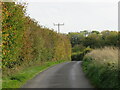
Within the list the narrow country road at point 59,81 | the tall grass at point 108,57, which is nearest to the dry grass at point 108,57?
the tall grass at point 108,57

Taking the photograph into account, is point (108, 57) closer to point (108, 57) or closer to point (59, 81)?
point (108, 57)

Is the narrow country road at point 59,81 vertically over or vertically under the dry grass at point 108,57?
under

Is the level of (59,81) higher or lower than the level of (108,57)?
lower

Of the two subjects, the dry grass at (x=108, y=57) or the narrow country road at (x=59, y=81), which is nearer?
the narrow country road at (x=59, y=81)

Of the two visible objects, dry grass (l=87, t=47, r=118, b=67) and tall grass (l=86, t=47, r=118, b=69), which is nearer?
tall grass (l=86, t=47, r=118, b=69)

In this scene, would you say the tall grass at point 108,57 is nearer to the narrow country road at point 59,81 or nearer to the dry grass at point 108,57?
the dry grass at point 108,57

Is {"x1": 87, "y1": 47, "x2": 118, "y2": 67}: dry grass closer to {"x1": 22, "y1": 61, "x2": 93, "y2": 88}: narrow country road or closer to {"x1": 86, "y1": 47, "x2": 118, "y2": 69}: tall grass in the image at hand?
{"x1": 86, "y1": 47, "x2": 118, "y2": 69}: tall grass

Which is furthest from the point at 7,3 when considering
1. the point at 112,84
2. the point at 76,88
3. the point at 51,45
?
the point at 51,45

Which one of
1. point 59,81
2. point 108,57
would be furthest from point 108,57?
point 59,81

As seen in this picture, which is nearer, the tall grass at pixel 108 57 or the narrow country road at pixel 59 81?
the narrow country road at pixel 59 81

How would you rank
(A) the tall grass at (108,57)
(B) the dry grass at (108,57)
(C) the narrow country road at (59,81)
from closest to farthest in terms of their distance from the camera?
(C) the narrow country road at (59,81) → (A) the tall grass at (108,57) → (B) the dry grass at (108,57)

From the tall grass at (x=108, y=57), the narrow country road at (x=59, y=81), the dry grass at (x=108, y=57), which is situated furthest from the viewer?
the dry grass at (x=108, y=57)

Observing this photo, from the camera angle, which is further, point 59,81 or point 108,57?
point 108,57

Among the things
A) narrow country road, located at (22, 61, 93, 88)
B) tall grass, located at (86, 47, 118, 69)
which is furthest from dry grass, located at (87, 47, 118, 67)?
narrow country road, located at (22, 61, 93, 88)
